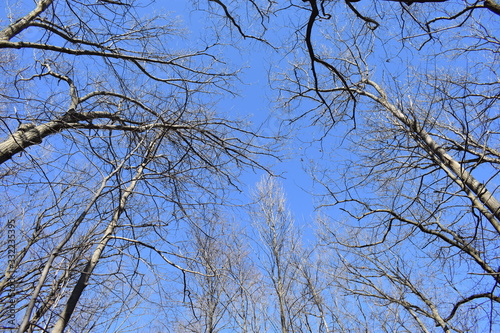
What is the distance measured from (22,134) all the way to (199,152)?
164cm

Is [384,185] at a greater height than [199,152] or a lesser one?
greater

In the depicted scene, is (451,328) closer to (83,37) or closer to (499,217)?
(499,217)

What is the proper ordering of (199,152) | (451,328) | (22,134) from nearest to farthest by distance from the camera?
(22,134) < (199,152) < (451,328)

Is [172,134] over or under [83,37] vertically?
under

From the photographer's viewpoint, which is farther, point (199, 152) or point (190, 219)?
point (199, 152)

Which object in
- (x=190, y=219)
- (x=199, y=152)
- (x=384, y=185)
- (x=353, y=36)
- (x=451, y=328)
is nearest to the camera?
(x=190, y=219)

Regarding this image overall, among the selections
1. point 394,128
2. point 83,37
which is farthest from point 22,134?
point 394,128

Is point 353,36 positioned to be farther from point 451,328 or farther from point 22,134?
point 451,328

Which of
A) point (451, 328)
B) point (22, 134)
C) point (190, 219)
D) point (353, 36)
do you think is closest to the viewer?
point (22, 134)

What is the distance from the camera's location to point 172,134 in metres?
3.55

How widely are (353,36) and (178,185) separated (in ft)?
8.92

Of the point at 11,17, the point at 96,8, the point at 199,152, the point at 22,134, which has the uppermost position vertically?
the point at 11,17

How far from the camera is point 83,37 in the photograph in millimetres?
3068

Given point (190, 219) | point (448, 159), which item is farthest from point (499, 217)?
point (190, 219)
